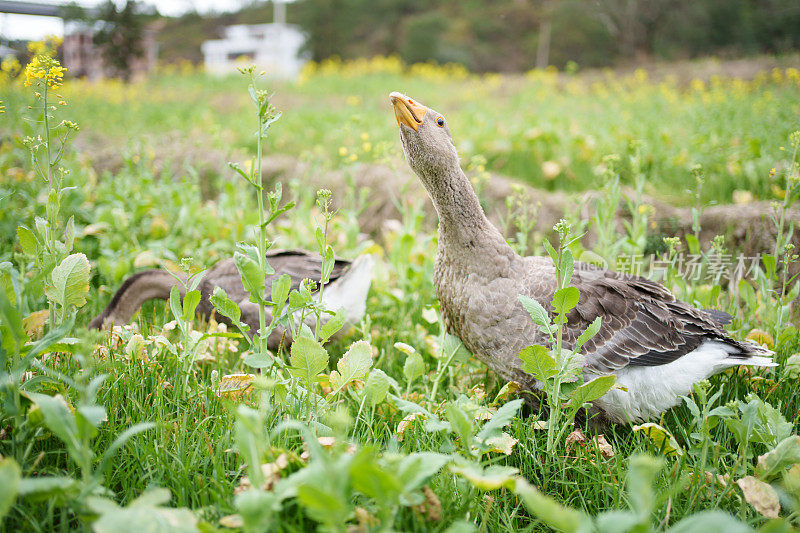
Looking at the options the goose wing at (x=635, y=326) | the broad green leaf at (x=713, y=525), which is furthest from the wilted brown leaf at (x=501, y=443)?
the broad green leaf at (x=713, y=525)

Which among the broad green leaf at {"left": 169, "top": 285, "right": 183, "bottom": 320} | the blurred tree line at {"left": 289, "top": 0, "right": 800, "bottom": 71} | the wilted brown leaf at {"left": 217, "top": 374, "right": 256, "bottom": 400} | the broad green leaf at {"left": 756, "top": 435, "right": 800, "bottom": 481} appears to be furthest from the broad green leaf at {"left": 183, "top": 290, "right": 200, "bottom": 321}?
the blurred tree line at {"left": 289, "top": 0, "right": 800, "bottom": 71}

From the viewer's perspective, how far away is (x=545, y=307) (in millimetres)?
2592

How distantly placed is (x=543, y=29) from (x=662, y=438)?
15.7 meters

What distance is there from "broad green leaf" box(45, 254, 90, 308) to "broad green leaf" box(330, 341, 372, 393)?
Answer: 1101 millimetres

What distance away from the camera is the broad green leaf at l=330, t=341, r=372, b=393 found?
2324 millimetres

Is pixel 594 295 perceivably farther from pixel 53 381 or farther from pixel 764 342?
pixel 53 381

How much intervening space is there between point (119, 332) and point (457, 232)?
1.86 m

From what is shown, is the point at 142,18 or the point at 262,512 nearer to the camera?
the point at 262,512

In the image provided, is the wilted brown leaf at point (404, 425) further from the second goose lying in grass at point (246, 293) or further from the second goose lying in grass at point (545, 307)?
the second goose lying in grass at point (246, 293)

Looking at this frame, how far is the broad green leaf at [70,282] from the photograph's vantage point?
2121 mm

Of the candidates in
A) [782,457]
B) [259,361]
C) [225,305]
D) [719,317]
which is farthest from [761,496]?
[225,305]

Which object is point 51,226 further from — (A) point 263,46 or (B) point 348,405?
(A) point 263,46

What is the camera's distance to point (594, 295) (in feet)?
8.80

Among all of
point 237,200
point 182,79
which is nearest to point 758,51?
point 237,200
